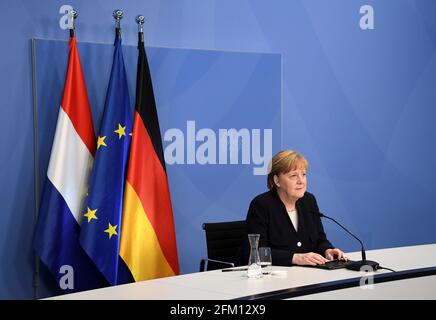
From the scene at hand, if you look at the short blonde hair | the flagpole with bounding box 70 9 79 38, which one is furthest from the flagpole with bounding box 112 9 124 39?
the short blonde hair

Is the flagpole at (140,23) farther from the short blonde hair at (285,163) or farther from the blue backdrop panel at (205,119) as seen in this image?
the short blonde hair at (285,163)

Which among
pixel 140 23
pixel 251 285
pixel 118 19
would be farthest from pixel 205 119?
pixel 251 285

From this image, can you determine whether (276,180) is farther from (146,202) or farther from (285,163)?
(146,202)

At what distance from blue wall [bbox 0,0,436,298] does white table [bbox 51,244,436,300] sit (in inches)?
56.9

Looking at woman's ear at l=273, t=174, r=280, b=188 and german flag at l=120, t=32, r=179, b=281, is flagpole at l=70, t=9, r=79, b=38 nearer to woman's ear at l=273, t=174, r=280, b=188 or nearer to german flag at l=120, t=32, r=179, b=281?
german flag at l=120, t=32, r=179, b=281

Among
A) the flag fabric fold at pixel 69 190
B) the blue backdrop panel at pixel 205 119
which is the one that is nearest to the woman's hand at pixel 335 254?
the blue backdrop panel at pixel 205 119

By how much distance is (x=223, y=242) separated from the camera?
12.8ft

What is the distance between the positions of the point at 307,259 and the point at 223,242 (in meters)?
0.73

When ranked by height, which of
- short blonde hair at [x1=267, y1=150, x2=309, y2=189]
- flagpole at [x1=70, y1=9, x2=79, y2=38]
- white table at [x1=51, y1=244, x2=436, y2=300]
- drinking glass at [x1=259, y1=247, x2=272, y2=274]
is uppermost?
flagpole at [x1=70, y1=9, x2=79, y2=38]

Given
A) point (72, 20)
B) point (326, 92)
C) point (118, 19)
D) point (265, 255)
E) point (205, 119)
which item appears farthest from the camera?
point (326, 92)

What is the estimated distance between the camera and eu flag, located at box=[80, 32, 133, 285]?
3.86m

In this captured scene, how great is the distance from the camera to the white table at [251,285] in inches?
103
